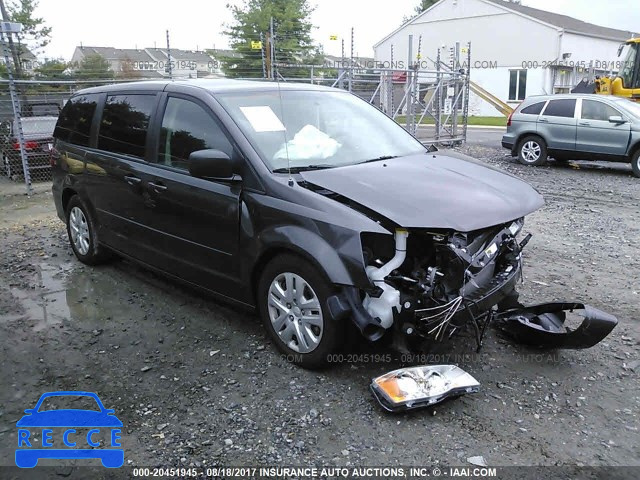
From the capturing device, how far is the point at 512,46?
36.4 m

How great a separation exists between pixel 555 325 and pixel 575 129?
955 centimetres

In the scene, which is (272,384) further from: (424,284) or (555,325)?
(555,325)

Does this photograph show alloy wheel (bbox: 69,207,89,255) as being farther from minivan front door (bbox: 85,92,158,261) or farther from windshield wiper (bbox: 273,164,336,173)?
windshield wiper (bbox: 273,164,336,173)

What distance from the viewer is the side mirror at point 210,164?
11.8 feet

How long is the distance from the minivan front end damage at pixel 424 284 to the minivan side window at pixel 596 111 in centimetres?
1009

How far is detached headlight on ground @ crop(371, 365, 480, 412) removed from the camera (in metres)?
3.06

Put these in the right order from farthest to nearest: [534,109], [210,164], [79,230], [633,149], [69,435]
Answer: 1. [534,109]
2. [633,149]
3. [79,230]
4. [210,164]
5. [69,435]

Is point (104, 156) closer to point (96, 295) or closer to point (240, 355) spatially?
point (96, 295)

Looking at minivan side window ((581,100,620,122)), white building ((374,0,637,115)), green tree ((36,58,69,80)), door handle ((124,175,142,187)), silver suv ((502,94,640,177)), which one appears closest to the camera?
door handle ((124,175,142,187))

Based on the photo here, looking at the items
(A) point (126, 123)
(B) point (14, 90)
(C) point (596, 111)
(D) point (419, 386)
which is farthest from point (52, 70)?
(D) point (419, 386)

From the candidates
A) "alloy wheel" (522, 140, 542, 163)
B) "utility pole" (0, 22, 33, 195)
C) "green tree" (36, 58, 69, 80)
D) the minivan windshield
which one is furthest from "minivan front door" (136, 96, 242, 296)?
"green tree" (36, 58, 69, 80)

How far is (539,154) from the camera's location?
12633 mm

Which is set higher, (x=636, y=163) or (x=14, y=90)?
(x=14, y=90)

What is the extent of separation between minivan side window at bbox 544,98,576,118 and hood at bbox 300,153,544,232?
30.8 feet
